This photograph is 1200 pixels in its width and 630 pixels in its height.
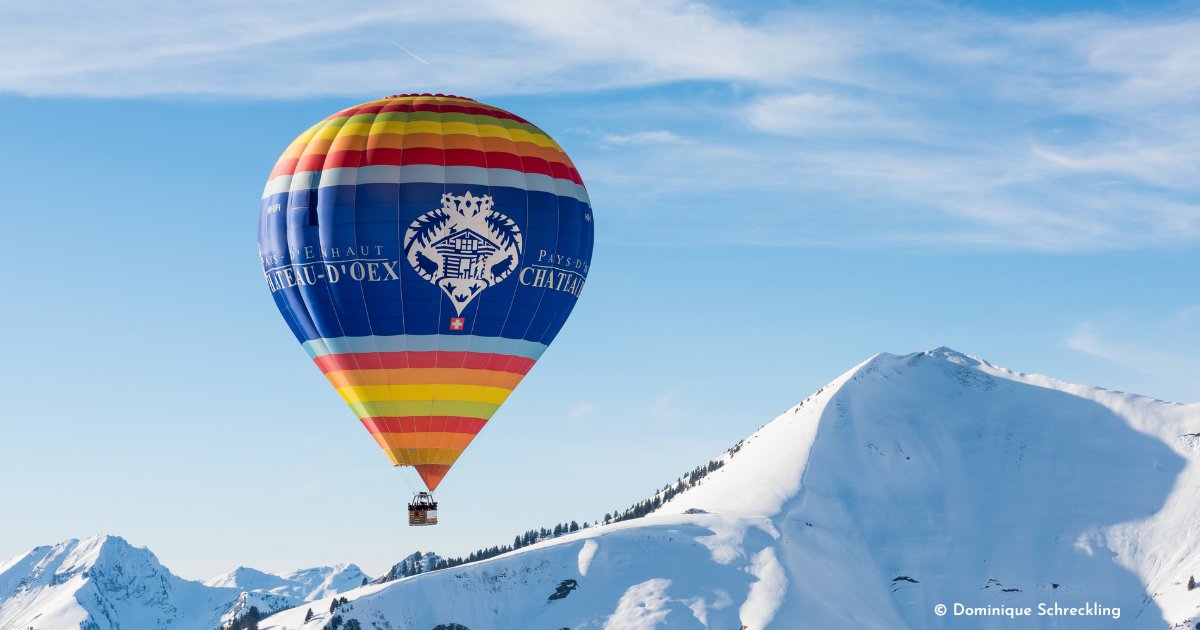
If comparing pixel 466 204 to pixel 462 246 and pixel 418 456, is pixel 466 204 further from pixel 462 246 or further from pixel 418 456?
pixel 418 456

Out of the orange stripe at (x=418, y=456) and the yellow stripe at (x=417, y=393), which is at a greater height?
the yellow stripe at (x=417, y=393)

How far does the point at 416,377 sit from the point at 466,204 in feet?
26.0

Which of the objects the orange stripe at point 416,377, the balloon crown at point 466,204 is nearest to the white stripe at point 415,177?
the balloon crown at point 466,204

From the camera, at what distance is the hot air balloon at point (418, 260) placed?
68.9 metres

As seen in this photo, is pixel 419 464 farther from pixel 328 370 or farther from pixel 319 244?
pixel 319 244

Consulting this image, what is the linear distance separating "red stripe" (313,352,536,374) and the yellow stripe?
3.00ft

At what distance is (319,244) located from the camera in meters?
69.9

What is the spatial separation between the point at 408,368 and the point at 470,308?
3.80 metres

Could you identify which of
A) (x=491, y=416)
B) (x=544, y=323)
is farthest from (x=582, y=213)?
(x=491, y=416)

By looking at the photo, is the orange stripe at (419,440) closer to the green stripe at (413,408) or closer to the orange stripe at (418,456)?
the orange stripe at (418,456)

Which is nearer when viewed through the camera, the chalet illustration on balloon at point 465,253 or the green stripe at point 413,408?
the chalet illustration on balloon at point 465,253

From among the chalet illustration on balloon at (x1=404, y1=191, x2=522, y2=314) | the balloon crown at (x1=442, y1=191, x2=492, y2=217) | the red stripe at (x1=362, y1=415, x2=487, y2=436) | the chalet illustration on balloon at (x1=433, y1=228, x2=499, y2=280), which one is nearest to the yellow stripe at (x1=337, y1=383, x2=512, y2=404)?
the red stripe at (x1=362, y1=415, x2=487, y2=436)

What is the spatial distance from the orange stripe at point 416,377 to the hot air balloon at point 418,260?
0.21 feet

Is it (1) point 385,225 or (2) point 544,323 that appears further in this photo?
(2) point 544,323
